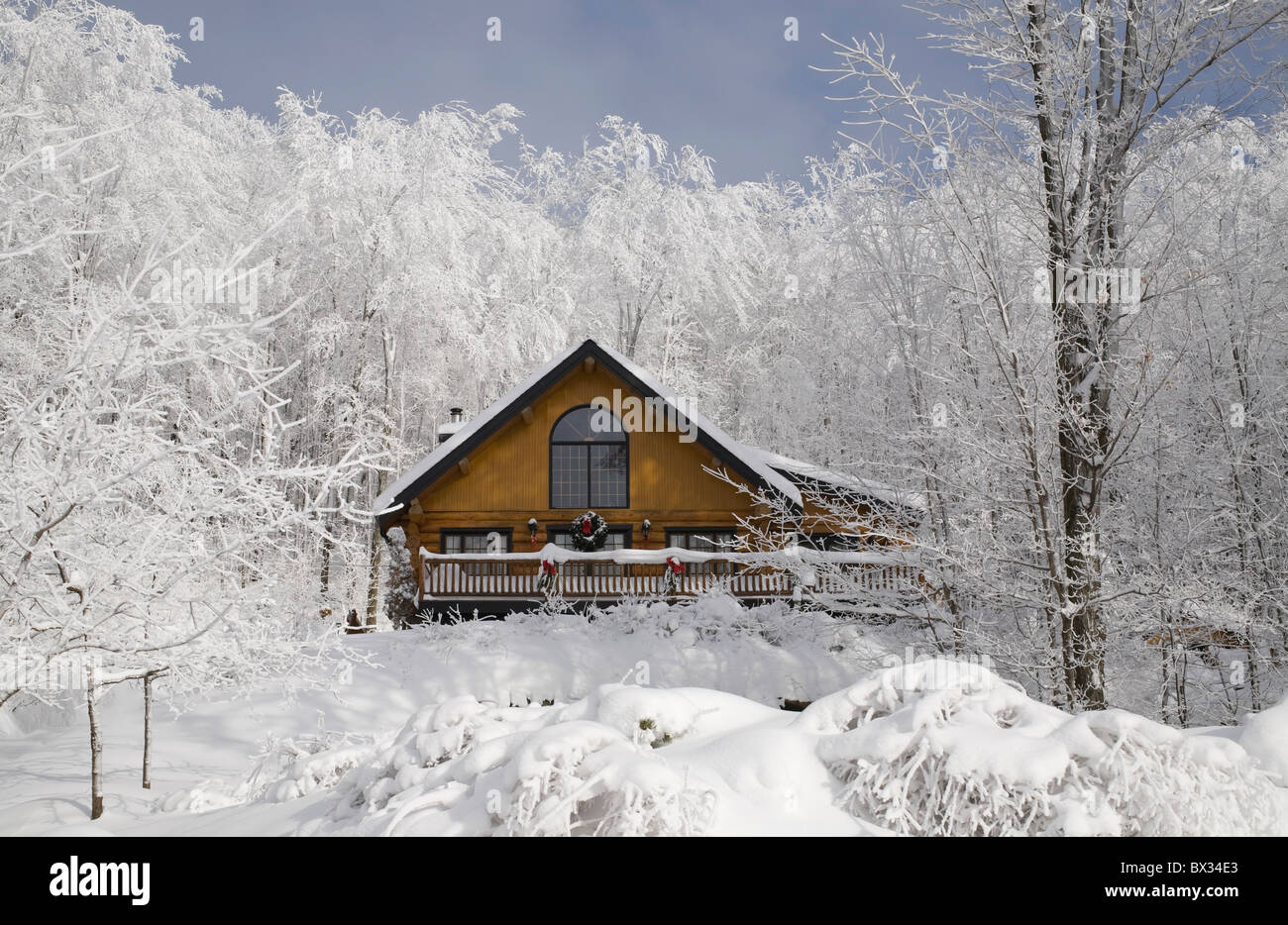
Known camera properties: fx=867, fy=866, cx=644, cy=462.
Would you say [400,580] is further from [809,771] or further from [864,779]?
[864,779]

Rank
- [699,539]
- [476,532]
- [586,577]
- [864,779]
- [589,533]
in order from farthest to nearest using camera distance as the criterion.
Answer: [476,532], [699,539], [589,533], [586,577], [864,779]

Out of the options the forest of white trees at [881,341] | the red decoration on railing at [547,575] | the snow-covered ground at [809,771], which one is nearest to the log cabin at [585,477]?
the red decoration on railing at [547,575]

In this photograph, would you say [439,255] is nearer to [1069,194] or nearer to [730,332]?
[730,332]

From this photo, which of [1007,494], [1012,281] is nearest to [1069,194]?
[1012,281]

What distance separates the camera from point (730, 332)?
1439 inches

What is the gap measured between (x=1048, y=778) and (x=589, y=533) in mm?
16515

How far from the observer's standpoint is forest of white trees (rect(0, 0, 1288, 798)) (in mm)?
5332

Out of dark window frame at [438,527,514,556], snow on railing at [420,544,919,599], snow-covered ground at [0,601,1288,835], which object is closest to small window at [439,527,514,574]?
dark window frame at [438,527,514,556]

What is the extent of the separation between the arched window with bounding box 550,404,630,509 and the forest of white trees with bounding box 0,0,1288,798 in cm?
526

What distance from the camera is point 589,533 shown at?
64.8 feet

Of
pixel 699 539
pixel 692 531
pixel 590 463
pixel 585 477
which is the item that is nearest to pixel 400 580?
pixel 585 477

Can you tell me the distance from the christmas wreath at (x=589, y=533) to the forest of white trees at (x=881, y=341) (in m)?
6.09

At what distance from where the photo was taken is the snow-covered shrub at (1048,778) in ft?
Result: 11.4

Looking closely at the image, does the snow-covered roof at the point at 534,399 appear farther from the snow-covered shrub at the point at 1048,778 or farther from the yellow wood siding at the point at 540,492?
the snow-covered shrub at the point at 1048,778
